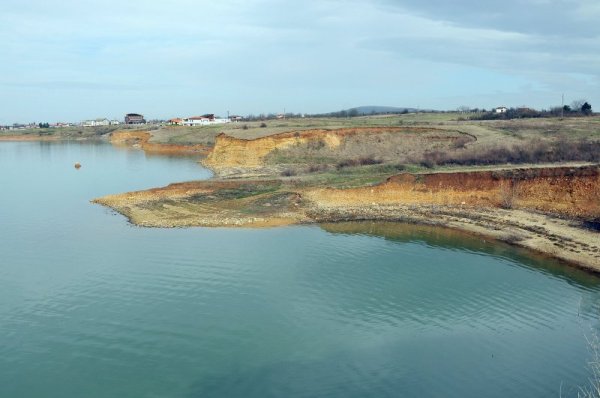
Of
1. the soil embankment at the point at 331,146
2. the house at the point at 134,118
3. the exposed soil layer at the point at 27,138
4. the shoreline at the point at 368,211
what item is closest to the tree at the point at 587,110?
the soil embankment at the point at 331,146

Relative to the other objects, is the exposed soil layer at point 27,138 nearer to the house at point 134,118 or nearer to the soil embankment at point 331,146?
the house at point 134,118

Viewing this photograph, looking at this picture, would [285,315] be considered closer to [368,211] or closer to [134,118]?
[368,211]

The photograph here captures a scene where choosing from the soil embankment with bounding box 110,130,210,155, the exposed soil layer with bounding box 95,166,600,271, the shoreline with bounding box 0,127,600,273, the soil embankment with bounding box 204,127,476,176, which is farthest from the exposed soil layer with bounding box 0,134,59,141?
the exposed soil layer with bounding box 95,166,600,271

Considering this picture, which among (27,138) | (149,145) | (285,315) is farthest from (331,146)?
(27,138)

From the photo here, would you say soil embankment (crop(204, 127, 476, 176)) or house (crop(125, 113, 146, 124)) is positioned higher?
house (crop(125, 113, 146, 124))

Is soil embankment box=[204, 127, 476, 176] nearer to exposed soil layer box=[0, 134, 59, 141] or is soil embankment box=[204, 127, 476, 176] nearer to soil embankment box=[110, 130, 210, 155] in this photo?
soil embankment box=[110, 130, 210, 155]
